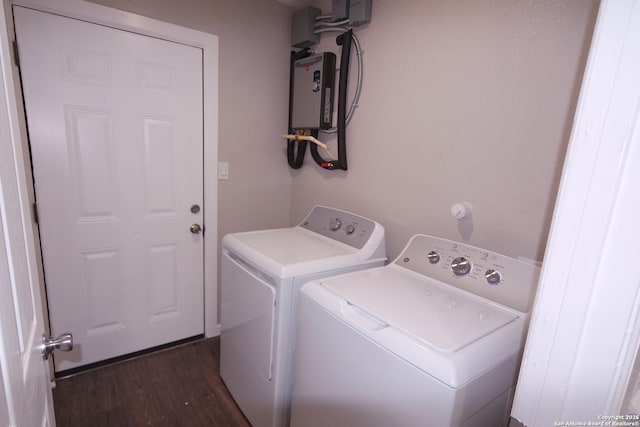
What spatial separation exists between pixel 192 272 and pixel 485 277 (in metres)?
1.81

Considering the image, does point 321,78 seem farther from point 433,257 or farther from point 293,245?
point 433,257

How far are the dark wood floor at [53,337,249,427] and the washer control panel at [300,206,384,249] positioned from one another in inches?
43.1

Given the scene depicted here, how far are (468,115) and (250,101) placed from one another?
4.69ft

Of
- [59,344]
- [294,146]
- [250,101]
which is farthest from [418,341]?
[250,101]

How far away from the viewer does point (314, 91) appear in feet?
6.66

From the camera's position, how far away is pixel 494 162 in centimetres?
133

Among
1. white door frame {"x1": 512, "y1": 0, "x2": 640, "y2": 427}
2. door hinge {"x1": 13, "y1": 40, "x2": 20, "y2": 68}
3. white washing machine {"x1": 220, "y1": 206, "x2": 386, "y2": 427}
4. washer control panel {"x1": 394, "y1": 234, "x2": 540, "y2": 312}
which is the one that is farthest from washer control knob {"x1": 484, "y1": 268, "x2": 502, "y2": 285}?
door hinge {"x1": 13, "y1": 40, "x2": 20, "y2": 68}

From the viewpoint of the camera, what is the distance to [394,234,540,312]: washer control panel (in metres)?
1.12

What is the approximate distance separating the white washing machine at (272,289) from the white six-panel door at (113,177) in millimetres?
587

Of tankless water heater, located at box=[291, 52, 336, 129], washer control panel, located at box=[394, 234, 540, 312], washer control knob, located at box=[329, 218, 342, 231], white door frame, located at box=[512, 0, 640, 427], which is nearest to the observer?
white door frame, located at box=[512, 0, 640, 427]

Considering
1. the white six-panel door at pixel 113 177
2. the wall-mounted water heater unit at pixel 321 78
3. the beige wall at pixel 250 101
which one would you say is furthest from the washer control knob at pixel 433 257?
the white six-panel door at pixel 113 177

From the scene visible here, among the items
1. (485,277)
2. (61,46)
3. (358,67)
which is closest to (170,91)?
(61,46)

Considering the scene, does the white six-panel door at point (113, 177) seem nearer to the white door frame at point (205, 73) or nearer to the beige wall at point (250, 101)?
the white door frame at point (205, 73)

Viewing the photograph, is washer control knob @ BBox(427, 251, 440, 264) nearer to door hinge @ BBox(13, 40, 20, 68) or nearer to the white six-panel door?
the white six-panel door
